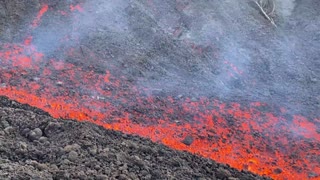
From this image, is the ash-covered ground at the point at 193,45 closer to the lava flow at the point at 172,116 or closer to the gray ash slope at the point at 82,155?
the lava flow at the point at 172,116

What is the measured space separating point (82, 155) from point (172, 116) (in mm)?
3808

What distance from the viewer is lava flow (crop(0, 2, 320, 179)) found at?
349 inches

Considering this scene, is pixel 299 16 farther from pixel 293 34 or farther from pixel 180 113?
pixel 180 113

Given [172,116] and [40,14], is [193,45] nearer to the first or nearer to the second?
[172,116]

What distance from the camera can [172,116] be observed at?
970 cm

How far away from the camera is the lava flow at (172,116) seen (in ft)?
29.1

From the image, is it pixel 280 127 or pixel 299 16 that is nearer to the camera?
pixel 280 127

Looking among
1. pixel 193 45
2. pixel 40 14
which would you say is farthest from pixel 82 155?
pixel 40 14

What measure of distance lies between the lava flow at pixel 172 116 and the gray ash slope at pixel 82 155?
3.67ft

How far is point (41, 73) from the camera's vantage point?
33.5 ft

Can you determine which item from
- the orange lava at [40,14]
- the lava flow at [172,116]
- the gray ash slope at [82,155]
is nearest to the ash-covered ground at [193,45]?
the orange lava at [40,14]

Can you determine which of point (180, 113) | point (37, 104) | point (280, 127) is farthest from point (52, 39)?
point (280, 127)

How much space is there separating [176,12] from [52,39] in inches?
161

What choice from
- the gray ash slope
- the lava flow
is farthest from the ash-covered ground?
the gray ash slope
